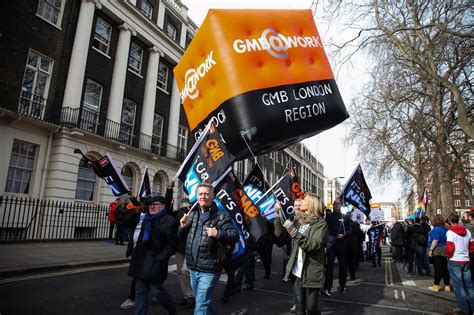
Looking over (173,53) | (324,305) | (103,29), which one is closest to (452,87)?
(324,305)

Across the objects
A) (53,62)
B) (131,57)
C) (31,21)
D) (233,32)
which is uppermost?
(131,57)

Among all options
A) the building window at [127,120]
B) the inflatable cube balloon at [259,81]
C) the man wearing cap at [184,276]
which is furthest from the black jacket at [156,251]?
the building window at [127,120]

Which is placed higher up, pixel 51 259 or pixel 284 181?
pixel 284 181

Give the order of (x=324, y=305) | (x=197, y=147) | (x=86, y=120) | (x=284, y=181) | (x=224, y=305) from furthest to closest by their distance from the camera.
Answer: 1. (x=86, y=120)
2. (x=284, y=181)
3. (x=324, y=305)
4. (x=224, y=305)
5. (x=197, y=147)

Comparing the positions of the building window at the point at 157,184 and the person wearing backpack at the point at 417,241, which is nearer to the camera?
the person wearing backpack at the point at 417,241

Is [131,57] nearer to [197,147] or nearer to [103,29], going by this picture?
[103,29]

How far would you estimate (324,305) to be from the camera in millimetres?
5785

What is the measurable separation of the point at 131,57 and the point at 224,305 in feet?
62.2

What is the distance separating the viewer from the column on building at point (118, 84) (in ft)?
60.1

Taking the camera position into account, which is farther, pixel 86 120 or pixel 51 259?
pixel 86 120

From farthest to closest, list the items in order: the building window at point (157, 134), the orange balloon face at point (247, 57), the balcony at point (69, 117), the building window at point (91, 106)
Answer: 1. the building window at point (157, 134)
2. the building window at point (91, 106)
3. the balcony at point (69, 117)
4. the orange balloon face at point (247, 57)

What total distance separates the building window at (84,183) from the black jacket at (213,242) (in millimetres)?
14686

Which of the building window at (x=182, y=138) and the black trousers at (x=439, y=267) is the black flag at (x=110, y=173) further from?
the building window at (x=182, y=138)

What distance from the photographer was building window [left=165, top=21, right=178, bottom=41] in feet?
78.5
